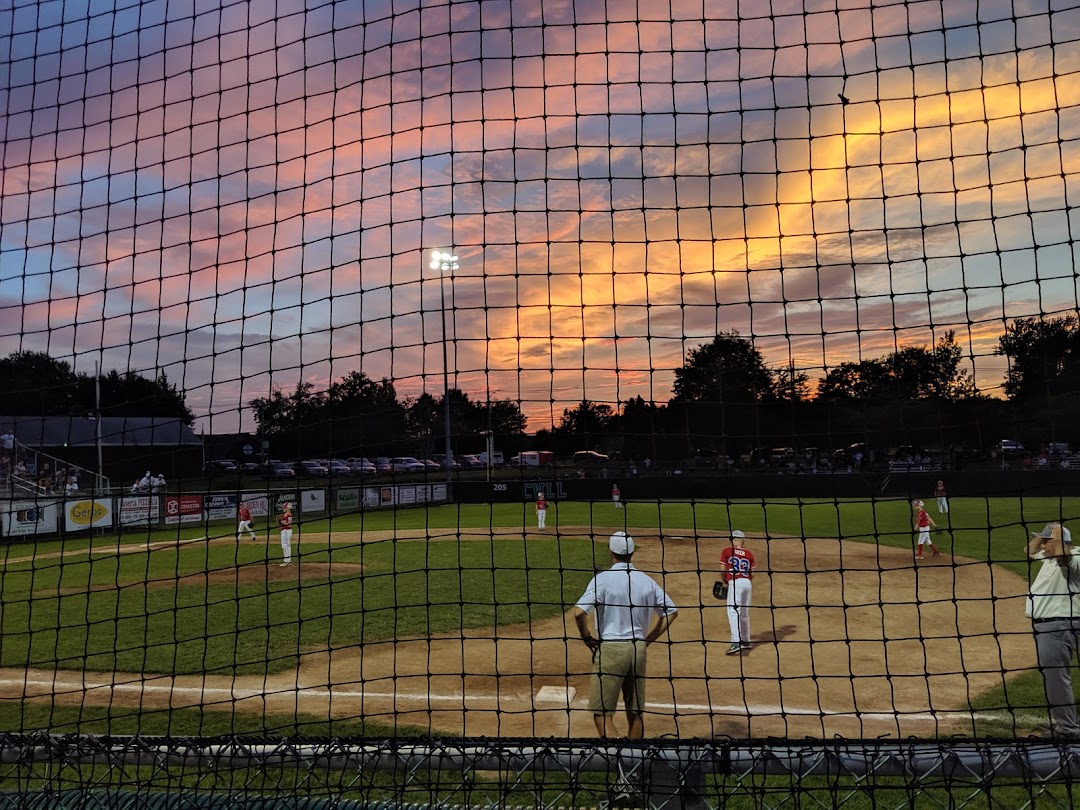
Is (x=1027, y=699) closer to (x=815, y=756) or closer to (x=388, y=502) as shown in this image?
(x=815, y=756)

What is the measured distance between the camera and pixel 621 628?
5805mm

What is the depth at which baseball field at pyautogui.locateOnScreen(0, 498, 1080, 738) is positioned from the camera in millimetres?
5562

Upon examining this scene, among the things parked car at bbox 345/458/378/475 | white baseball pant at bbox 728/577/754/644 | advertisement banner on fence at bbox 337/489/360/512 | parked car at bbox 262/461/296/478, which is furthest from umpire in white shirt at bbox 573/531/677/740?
advertisement banner on fence at bbox 337/489/360/512

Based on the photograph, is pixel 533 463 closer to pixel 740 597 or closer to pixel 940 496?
pixel 740 597

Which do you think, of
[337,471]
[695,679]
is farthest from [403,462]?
[695,679]

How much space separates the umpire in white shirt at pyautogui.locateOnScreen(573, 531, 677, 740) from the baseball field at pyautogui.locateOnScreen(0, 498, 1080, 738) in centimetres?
31

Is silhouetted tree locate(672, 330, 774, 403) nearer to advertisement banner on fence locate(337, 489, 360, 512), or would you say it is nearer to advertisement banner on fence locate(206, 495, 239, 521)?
advertisement banner on fence locate(206, 495, 239, 521)

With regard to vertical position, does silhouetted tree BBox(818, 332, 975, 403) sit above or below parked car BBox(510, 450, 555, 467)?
above

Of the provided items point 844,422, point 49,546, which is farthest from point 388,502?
point 844,422

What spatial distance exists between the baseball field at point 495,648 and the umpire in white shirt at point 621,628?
31 centimetres

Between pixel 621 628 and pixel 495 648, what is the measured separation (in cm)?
217

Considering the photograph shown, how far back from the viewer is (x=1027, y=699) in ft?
24.6

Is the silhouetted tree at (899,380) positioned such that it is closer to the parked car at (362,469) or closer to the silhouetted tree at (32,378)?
the parked car at (362,469)

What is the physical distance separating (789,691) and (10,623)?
13.5 metres
